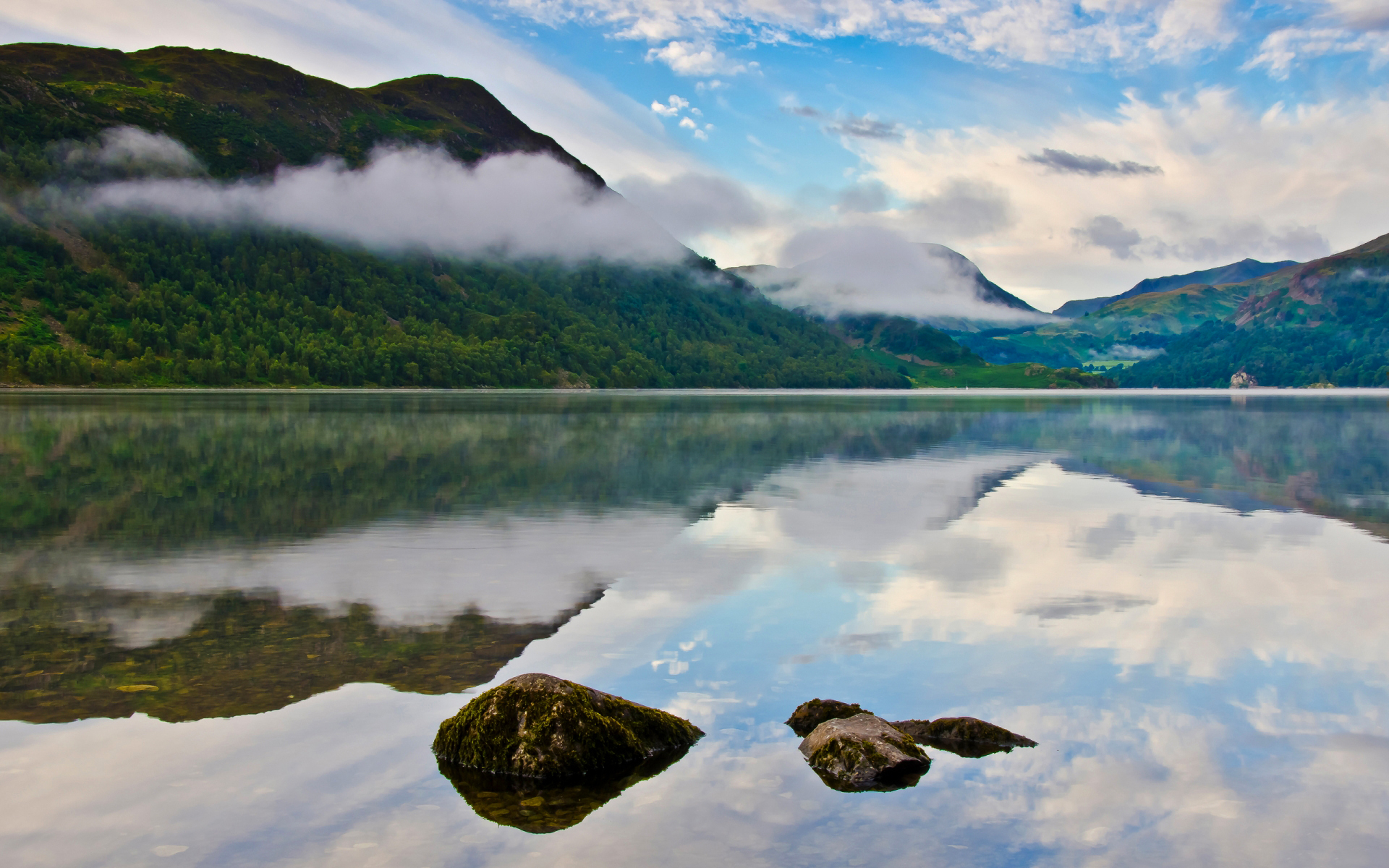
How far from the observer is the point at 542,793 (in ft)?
36.9

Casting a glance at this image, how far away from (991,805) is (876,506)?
86.3ft

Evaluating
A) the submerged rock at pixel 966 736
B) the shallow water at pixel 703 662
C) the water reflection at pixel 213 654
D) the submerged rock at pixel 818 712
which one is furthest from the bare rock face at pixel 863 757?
the water reflection at pixel 213 654

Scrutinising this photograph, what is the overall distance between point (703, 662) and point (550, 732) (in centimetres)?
473

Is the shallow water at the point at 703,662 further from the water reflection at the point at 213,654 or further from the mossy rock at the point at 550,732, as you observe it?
the mossy rock at the point at 550,732

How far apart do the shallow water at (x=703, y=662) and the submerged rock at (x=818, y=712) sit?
311mm

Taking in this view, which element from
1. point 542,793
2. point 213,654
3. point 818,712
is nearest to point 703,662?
point 818,712

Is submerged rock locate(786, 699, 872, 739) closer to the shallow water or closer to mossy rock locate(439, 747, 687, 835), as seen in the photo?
the shallow water

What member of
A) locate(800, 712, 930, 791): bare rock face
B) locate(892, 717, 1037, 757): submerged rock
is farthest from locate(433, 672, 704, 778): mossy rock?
locate(892, 717, 1037, 757): submerged rock

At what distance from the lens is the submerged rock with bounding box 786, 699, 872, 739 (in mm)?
13047

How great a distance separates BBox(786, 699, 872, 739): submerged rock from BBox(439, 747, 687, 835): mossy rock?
188 cm

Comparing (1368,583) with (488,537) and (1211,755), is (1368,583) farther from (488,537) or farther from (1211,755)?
(488,537)

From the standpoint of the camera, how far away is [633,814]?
1066 cm

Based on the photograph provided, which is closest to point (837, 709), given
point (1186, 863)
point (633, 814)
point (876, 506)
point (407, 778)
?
point (633, 814)

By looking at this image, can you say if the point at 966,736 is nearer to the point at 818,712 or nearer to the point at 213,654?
the point at 818,712
